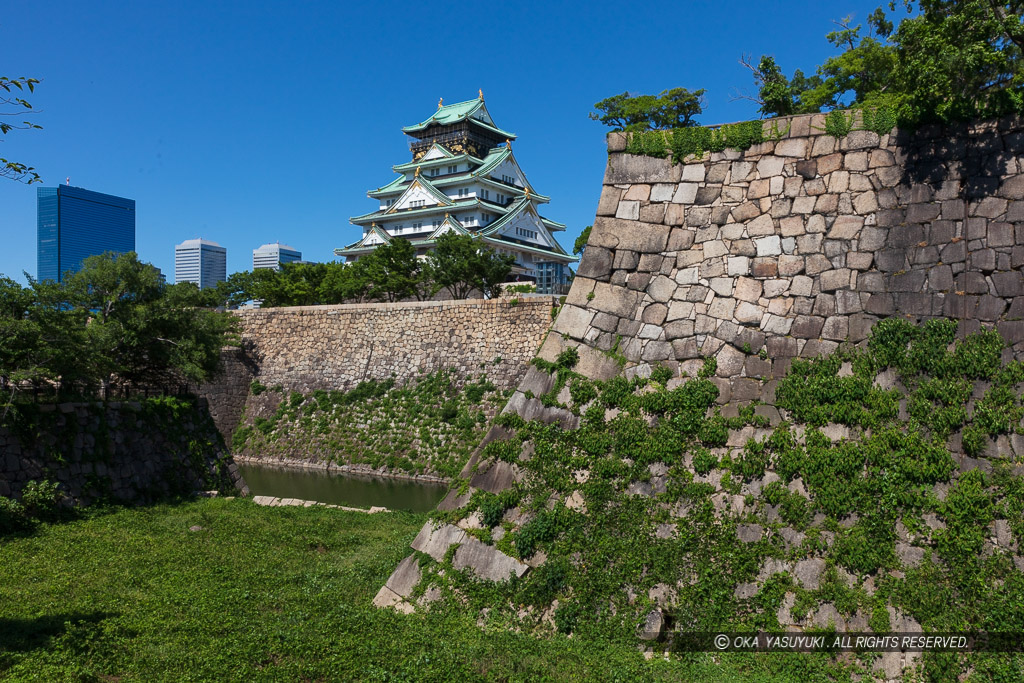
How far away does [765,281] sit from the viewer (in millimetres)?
6102

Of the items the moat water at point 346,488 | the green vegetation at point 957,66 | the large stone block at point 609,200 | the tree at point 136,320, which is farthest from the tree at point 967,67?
the tree at point 136,320

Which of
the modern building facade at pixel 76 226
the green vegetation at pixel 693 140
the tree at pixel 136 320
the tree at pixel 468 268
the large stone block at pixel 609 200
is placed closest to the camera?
the green vegetation at pixel 693 140

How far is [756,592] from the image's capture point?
5.00 metres

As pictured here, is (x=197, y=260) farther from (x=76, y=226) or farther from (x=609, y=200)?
A: (x=609, y=200)

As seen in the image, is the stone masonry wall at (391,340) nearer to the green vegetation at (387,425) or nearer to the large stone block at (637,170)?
the green vegetation at (387,425)

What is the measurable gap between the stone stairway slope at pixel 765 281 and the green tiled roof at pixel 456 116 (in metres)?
35.6

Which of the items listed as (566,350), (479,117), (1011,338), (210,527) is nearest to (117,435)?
(210,527)

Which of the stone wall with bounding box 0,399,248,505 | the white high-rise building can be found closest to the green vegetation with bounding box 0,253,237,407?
the stone wall with bounding box 0,399,248,505

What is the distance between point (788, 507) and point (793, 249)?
7.56 feet

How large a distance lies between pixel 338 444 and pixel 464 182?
20.5 metres

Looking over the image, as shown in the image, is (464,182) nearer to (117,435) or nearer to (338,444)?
(338,444)

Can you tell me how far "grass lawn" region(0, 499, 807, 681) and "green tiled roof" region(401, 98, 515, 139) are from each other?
35301mm

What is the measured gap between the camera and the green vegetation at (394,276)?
84.8 ft

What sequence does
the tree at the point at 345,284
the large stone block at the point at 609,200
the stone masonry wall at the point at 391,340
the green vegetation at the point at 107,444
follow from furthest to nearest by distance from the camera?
the tree at the point at 345,284 < the stone masonry wall at the point at 391,340 < the green vegetation at the point at 107,444 < the large stone block at the point at 609,200
